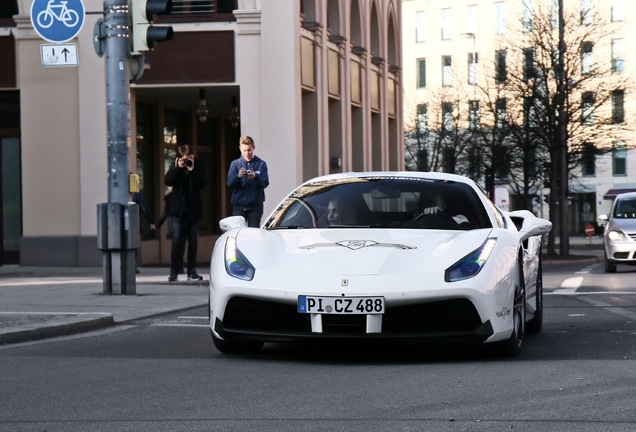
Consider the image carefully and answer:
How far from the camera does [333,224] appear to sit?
8.70 metres

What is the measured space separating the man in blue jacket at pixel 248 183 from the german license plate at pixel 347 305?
9.33 m

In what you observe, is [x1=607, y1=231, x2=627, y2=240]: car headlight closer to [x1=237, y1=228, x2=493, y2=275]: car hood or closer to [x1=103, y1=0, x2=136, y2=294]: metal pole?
[x1=103, y1=0, x2=136, y2=294]: metal pole

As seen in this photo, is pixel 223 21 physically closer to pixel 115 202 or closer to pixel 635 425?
pixel 115 202

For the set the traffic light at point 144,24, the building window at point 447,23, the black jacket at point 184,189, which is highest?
the building window at point 447,23

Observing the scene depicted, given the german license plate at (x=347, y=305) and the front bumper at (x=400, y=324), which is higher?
the german license plate at (x=347, y=305)

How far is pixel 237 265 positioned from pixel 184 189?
9812 millimetres

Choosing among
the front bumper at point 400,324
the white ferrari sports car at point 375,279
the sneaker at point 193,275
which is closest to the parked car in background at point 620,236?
the sneaker at point 193,275

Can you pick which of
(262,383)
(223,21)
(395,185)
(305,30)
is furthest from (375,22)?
(262,383)

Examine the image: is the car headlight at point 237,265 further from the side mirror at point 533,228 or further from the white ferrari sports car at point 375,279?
the side mirror at point 533,228

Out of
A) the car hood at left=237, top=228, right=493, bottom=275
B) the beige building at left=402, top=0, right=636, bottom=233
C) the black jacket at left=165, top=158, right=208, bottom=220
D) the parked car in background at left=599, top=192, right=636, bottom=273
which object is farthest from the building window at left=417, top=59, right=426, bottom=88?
the car hood at left=237, top=228, right=493, bottom=275

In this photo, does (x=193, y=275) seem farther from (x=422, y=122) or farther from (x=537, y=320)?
(x=422, y=122)

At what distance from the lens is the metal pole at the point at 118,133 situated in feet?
46.7

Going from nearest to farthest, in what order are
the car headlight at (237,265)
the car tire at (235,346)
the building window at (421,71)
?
the car headlight at (237,265), the car tire at (235,346), the building window at (421,71)

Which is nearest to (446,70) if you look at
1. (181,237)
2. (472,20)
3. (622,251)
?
(472,20)
